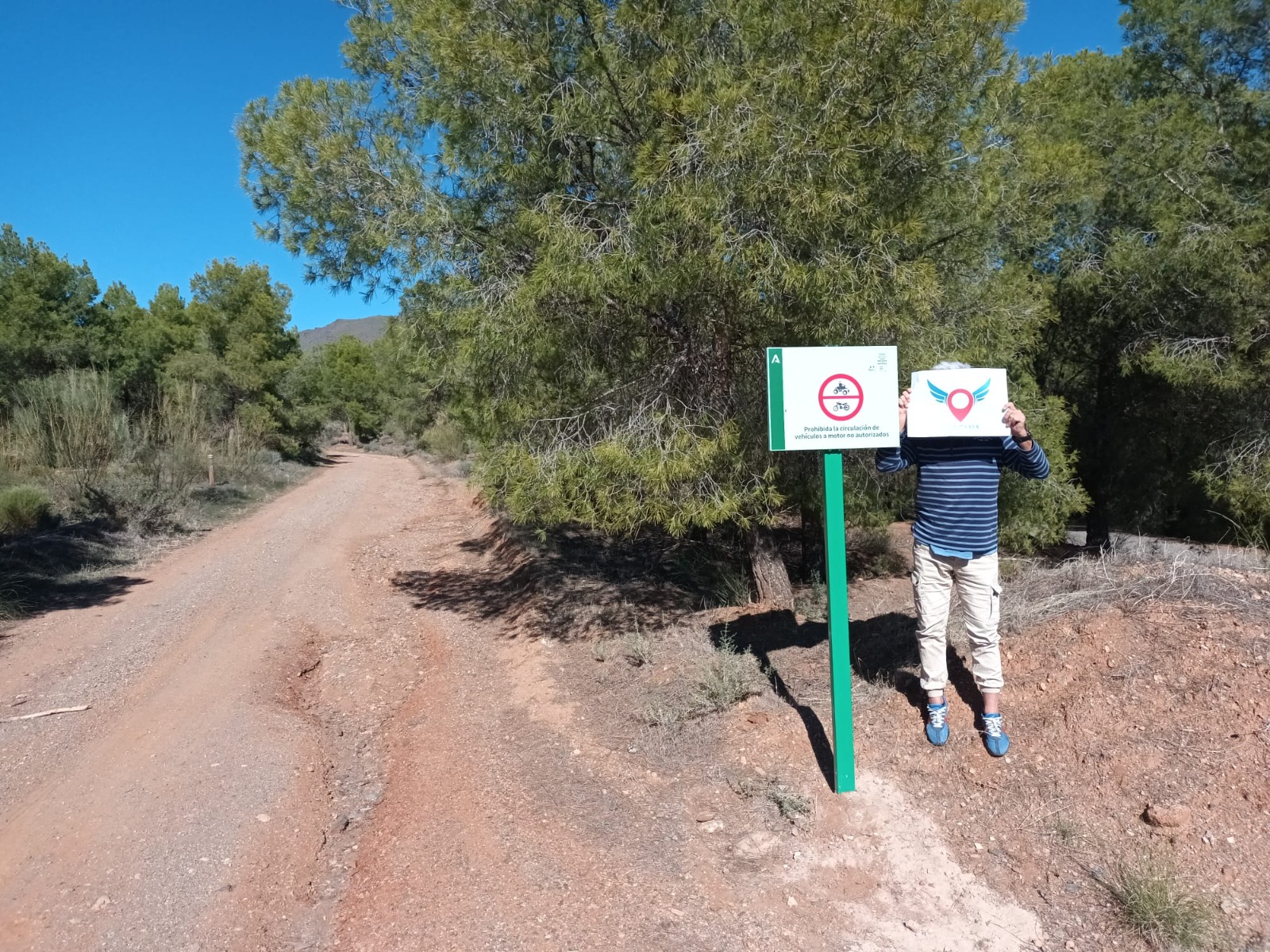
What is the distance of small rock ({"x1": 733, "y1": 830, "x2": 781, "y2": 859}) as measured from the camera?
3.75 m

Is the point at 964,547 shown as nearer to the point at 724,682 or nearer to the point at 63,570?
the point at 724,682

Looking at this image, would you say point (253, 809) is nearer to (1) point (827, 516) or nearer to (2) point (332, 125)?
(1) point (827, 516)

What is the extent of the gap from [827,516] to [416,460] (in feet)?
121

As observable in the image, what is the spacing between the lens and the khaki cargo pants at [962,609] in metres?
4.04

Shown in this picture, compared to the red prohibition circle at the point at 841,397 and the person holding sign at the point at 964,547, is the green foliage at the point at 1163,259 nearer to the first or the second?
the person holding sign at the point at 964,547

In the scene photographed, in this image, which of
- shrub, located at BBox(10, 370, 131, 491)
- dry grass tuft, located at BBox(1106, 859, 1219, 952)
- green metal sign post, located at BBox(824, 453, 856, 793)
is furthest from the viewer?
shrub, located at BBox(10, 370, 131, 491)

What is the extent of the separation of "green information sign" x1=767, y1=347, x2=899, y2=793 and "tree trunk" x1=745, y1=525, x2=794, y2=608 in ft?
10.8

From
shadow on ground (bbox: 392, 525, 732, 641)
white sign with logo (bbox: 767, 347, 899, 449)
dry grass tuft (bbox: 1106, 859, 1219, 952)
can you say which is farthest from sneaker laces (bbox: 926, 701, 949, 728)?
shadow on ground (bbox: 392, 525, 732, 641)

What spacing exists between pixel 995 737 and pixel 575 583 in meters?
5.63

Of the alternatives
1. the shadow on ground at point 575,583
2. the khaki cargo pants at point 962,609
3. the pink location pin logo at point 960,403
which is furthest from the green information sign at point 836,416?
the shadow on ground at point 575,583

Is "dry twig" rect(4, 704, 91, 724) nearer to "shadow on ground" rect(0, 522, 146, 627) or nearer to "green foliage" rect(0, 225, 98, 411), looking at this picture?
"shadow on ground" rect(0, 522, 146, 627)

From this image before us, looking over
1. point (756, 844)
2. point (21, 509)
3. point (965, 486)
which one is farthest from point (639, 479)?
point (21, 509)

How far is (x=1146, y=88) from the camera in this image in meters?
12.2

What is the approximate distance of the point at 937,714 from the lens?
417cm
